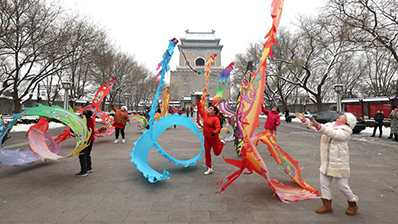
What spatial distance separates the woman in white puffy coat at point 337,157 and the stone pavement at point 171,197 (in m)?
0.22

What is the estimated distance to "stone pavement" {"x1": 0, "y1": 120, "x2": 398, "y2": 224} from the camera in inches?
116

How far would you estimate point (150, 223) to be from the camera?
9.15 feet

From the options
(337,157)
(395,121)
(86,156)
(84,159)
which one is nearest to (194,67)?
(395,121)

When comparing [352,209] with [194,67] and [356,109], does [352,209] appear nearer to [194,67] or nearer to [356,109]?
[356,109]

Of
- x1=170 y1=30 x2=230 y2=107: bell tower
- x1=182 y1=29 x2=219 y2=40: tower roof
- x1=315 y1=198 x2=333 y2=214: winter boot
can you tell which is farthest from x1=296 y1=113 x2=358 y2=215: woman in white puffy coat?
x1=182 y1=29 x2=219 y2=40: tower roof

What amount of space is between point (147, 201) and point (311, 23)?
56.9 ft

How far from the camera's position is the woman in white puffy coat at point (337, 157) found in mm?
2898

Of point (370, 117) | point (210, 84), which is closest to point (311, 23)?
point (370, 117)

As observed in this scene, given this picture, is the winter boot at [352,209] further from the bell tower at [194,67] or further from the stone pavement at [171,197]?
the bell tower at [194,67]

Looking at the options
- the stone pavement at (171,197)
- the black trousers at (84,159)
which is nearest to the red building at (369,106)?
the stone pavement at (171,197)

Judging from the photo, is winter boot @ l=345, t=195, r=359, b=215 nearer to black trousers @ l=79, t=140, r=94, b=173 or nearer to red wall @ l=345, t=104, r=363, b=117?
black trousers @ l=79, t=140, r=94, b=173

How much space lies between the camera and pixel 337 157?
294 cm

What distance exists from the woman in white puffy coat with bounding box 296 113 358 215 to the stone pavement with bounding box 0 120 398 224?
22cm

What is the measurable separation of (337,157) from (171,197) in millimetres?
2614
